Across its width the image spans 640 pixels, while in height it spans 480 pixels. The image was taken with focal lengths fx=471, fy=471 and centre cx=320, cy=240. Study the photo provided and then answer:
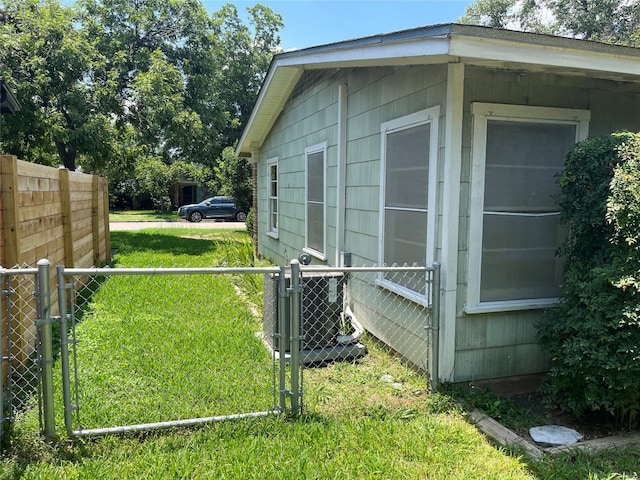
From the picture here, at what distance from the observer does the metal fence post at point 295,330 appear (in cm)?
325

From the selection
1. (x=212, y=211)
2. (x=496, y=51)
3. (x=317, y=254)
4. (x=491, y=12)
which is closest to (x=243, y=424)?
(x=496, y=51)

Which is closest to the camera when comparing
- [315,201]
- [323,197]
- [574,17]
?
[323,197]

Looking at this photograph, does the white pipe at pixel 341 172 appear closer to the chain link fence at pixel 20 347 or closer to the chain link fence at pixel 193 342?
the chain link fence at pixel 193 342

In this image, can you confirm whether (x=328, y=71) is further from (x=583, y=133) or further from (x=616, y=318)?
(x=616, y=318)

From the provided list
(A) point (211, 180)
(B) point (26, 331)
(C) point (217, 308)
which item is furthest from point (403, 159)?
(A) point (211, 180)

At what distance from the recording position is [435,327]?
372 cm

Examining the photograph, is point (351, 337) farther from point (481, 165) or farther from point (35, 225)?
point (35, 225)

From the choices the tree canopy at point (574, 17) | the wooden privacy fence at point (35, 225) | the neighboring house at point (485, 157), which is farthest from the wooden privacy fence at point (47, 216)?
the tree canopy at point (574, 17)

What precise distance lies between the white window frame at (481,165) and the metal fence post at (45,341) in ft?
9.75

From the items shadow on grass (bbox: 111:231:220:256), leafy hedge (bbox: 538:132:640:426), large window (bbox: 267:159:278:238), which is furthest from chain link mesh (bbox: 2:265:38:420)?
shadow on grass (bbox: 111:231:220:256)

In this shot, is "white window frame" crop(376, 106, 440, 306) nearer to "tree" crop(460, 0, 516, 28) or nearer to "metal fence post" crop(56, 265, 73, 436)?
"metal fence post" crop(56, 265, 73, 436)

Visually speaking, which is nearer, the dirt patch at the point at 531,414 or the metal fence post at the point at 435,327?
the dirt patch at the point at 531,414

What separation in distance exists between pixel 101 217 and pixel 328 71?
579 centimetres

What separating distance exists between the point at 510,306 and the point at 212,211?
2314cm
